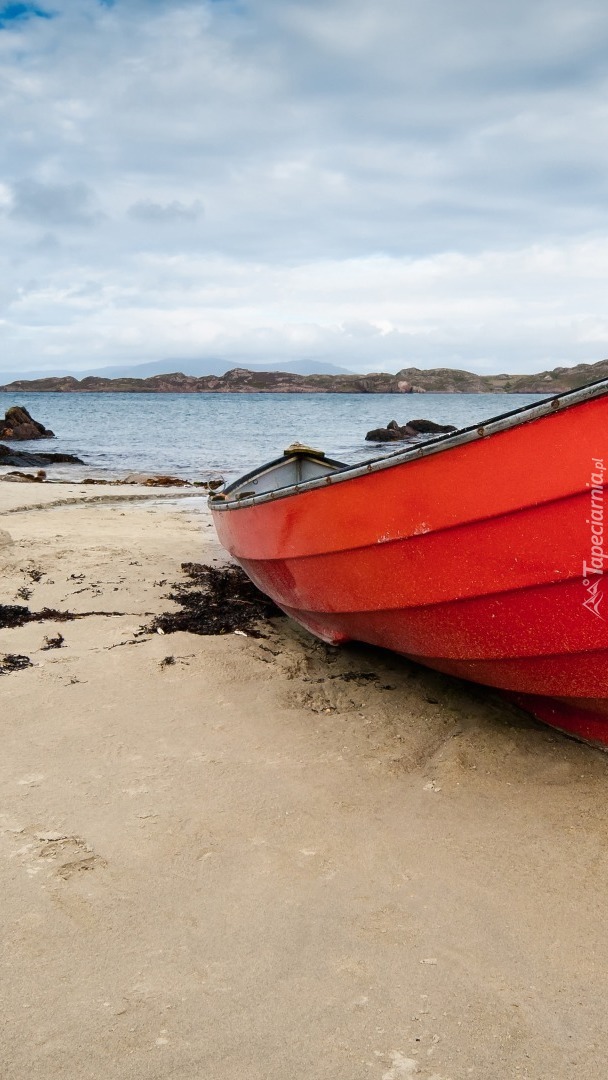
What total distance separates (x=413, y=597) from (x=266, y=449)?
76.7 ft

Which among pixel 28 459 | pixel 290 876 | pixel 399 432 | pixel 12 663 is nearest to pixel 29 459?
pixel 28 459

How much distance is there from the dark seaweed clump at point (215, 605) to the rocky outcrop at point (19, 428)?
2232 centimetres

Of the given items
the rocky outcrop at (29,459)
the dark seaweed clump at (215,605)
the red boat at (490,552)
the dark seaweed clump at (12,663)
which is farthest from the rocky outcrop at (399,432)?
the red boat at (490,552)

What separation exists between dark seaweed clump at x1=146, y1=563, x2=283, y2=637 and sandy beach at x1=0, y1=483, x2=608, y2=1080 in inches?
21.1

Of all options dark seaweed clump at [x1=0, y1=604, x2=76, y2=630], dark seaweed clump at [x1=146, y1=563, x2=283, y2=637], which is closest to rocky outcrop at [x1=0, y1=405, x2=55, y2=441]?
dark seaweed clump at [x1=146, y1=563, x2=283, y2=637]

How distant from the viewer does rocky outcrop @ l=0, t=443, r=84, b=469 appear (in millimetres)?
18000

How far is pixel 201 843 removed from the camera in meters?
2.77

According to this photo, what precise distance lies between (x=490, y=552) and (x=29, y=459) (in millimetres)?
17447

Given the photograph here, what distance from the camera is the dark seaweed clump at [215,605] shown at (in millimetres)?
5113

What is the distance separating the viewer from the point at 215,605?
5.68 metres

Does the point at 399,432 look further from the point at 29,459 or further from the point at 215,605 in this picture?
the point at 215,605

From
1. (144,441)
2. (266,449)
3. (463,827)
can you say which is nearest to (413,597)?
(463,827)

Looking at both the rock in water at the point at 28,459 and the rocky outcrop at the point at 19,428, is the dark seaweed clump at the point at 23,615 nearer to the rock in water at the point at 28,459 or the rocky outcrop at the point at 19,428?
the rock in water at the point at 28,459

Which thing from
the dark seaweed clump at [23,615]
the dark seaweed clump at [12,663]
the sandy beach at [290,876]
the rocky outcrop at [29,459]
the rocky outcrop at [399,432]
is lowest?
the sandy beach at [290,876]
